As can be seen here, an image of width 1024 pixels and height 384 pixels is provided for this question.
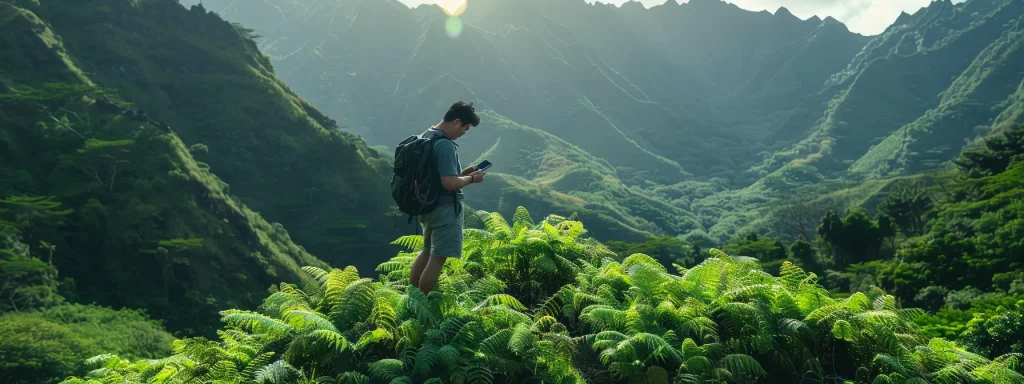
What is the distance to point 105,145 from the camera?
54469 millimetres

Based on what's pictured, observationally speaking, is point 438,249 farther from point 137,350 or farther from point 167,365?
point 137,350

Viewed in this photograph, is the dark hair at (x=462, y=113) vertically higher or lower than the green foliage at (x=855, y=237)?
lower

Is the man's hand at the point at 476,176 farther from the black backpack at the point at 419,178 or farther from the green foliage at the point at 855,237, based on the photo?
the green foliage at the point at 855,237

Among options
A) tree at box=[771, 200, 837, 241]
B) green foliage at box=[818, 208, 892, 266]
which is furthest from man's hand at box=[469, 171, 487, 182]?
tree at box=[771, 200, 837, 241]

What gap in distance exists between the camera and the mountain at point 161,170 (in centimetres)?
5141

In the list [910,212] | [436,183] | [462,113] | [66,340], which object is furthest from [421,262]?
[910,212]

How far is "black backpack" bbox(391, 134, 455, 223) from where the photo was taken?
22.6ft

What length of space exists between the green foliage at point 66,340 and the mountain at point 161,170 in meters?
3.15

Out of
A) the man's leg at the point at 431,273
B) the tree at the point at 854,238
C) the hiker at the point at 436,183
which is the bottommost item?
the man's leg at the point at 431,273

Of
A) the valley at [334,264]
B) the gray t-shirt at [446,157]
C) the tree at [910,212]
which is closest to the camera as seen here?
the valley at [334,264]

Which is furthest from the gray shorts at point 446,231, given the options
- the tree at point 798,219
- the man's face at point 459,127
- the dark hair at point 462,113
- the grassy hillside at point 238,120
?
the tree at point 798,219

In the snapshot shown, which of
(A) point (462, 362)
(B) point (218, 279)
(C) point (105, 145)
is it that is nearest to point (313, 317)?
(A) point (462, 362)

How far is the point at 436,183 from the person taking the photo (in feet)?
22.7

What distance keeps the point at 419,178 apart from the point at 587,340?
→ 7.51 ft
